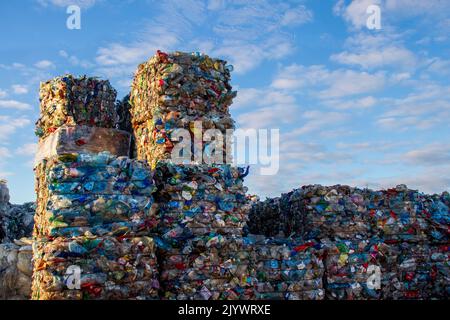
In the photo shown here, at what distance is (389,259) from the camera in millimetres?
4812

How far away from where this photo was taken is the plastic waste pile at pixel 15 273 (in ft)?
13.2

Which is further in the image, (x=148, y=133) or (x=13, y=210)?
(x=13, y=210)

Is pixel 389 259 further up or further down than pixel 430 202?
further down

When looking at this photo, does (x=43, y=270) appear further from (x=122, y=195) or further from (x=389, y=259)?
(x=389, y=259)

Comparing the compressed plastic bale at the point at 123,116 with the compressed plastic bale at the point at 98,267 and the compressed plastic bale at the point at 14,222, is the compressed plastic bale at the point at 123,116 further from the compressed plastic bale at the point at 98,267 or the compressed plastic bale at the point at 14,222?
the compressed plastic bale at the point at 98,267

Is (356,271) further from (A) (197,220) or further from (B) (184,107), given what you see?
(B) (184,107)

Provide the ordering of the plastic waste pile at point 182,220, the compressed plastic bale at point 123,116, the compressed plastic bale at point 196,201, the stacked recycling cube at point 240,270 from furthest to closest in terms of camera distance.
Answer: the compressed plastic bale at point 123,116, the compressed plastic bale at point 196,201, the stacked recycling cube at point 240,270, the plastic waste pile at point 182,220

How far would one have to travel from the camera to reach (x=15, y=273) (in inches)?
160

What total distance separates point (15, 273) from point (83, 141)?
5.21 ft

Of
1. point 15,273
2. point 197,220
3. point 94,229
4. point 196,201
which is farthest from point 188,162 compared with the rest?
point 15,273

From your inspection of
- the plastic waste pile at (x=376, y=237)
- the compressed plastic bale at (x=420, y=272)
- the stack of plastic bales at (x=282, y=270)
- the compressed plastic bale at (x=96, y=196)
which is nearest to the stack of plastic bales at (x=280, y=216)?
the plastic waste pile at (x=376, y=237)

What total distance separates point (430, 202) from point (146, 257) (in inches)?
139

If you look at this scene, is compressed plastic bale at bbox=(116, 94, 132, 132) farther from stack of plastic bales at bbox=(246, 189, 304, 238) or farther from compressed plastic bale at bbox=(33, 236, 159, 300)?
compressed plastic bale at bbox=(33, 236, 159, 300)
